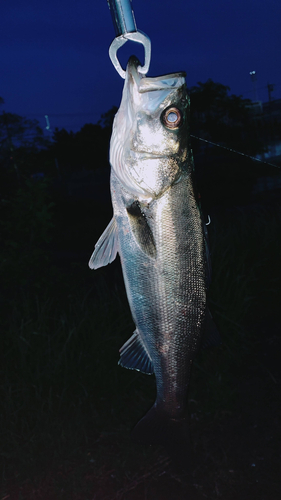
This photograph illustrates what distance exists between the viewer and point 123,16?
1.03 meters

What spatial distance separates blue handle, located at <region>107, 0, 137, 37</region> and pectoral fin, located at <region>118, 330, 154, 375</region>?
1.04 meters

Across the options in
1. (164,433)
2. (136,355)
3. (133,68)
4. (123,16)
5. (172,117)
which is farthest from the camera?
(164,433)

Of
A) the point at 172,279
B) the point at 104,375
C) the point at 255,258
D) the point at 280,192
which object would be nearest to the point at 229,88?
the point at 280,192

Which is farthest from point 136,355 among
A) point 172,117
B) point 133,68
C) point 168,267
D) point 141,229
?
point 133,68

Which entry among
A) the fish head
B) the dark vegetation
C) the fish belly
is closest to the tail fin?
the fish belly

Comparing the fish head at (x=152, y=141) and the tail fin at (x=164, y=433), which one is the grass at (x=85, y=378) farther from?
the fish head at (x=152, y=141)

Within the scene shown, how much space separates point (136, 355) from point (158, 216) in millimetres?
572

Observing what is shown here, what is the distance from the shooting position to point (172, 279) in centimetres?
139

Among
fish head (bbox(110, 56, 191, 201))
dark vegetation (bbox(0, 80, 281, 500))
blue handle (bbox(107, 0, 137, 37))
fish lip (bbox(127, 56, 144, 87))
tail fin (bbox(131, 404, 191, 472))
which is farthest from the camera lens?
dark vegetation (bbox(0, 80, 281, 500))

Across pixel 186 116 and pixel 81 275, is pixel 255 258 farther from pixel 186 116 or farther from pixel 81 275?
pixel 186 116

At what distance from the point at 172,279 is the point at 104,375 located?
3092 mm

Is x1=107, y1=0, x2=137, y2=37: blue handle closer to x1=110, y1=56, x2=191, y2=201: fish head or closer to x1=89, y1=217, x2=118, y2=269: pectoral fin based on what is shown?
x1=110, y1=56, x2=191, y2=201: fish head

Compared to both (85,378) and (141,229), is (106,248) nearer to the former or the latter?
(141,229)

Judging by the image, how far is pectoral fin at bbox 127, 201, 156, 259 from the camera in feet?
4.48
